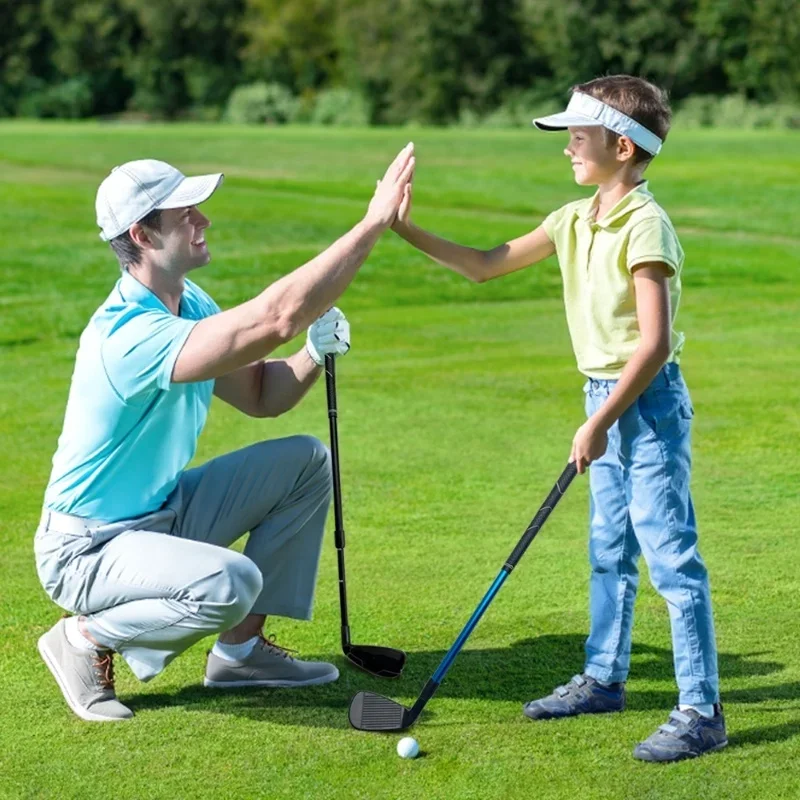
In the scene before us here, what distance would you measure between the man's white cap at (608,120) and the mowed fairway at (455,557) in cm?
158

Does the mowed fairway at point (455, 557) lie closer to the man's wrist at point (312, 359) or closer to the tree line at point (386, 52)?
the man's wrist at point (312, 359)

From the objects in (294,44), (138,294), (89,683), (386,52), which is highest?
(138,294)

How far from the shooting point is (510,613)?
5.27m

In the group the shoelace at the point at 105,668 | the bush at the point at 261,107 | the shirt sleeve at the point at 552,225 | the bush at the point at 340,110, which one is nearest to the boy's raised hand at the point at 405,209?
the shirt sleeve at the point at 552,225

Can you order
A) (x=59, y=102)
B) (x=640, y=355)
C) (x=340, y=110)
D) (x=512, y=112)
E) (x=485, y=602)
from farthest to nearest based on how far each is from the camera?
(x=59, y=102)
(x=340, y=110)
(x=512, y=112)
(x=485, y=602)
(x=640, y=355)

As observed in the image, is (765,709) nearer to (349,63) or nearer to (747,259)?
(747,259)

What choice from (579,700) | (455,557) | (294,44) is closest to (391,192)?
(579,700)

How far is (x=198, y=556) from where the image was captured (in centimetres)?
427

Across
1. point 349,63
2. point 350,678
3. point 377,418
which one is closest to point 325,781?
point 350,678

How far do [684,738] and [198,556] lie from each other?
4.56ft

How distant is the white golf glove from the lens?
4664mm

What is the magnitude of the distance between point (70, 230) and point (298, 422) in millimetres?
12384

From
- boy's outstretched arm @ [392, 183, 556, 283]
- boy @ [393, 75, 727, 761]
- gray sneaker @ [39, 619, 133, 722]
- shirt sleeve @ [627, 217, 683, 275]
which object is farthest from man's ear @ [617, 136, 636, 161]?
gray sneaker @ [39, 619, 133, 722]

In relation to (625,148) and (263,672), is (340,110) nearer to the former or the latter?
(263,672)
